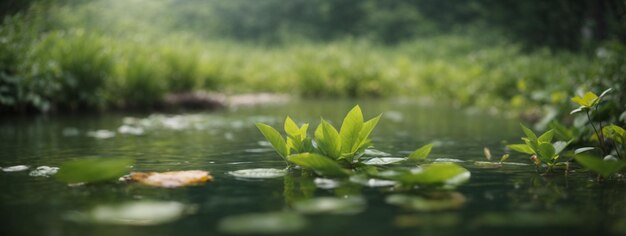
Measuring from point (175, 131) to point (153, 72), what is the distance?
2.85m

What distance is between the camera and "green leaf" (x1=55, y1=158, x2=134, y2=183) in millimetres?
1792

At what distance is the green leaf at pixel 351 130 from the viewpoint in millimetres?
2182

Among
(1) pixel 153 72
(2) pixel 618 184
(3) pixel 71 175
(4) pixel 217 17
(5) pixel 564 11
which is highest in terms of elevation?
(4) pixel 217 17

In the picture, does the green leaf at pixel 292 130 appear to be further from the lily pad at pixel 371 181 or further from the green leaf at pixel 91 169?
the green leaf at pixel 91 169

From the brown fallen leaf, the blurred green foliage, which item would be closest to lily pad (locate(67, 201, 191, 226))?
the brown fallen leaf

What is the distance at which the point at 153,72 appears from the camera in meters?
7.09

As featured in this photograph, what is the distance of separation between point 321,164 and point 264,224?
67cm

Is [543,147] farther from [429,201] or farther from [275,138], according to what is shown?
[275,138]

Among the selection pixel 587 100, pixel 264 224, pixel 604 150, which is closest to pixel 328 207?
pixel 264 224

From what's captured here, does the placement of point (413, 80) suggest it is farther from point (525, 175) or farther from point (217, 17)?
point (217, 17)

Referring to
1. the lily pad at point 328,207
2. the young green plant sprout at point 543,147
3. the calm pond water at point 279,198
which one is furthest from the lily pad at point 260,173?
the young green plant sprout at point 543,147

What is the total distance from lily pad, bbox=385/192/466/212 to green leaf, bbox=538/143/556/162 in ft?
1.94

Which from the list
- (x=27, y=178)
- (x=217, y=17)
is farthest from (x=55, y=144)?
(x=217, y=17)

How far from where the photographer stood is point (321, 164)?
1.99 m
